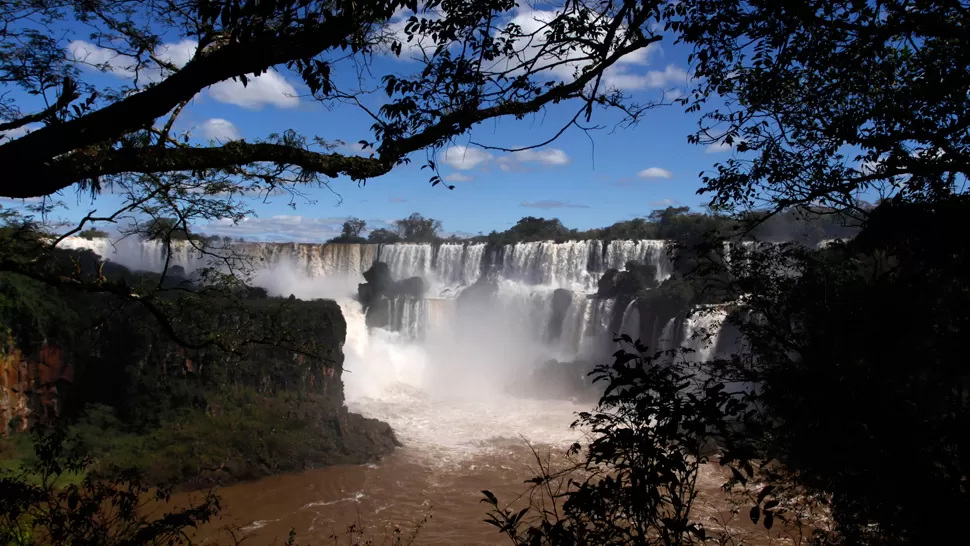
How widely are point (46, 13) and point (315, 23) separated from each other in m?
2.33

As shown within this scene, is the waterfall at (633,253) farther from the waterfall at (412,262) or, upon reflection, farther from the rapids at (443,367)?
the waterfall at (412,262)

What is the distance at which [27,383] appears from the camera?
45.0ft

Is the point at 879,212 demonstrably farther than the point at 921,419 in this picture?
Yes

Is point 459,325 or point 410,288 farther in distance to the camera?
point 410,288

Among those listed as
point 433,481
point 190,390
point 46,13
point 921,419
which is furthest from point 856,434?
point 190,390

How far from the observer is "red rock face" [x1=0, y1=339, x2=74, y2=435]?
43.0ft

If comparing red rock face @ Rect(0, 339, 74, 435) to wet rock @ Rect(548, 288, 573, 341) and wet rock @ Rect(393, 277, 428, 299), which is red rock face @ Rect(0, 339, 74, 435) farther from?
wet rock @ Rect(548, 288, 573, 341)

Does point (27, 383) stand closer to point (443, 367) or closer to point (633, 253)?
point (443, 367)

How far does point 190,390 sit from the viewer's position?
15594 millimetres

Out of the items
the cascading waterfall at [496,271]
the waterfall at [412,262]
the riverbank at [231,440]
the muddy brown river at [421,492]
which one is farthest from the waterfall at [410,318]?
the riverbank at [231,440]

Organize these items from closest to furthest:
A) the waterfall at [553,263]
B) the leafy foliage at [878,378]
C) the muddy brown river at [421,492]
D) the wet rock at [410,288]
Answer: the leafy foliage at [878,378], the muddy brown river at [421,492], the waterfall at [553,263], the wet rock at [410,288]

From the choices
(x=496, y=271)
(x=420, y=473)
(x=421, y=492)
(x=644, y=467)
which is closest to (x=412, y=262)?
(x=496, y=271)

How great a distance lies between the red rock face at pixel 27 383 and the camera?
516 inches

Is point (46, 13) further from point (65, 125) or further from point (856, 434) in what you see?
point (856, 434)
